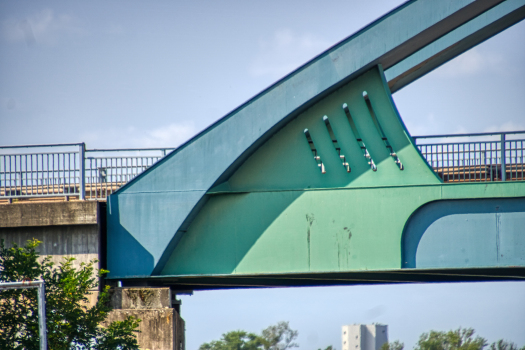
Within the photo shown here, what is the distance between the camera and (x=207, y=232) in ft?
47.9

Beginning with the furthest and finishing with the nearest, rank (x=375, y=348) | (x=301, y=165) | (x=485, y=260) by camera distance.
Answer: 1. (x=375, y=348)
2. (x=301, y=165)
3. (x=485, y=260)

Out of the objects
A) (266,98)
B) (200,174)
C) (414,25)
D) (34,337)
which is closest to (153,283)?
(200,174)

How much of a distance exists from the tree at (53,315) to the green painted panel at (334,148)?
153 inches

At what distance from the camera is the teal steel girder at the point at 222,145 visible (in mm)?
14219

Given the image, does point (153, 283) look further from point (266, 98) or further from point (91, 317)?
point (266, 98)

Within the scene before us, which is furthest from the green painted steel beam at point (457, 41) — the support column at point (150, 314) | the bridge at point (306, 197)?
the support column at point (150, 314)

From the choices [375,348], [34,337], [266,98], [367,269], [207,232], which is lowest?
[375,348]

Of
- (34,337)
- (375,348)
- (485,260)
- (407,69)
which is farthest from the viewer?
(375,348)

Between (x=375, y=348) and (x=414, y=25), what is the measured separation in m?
28.8

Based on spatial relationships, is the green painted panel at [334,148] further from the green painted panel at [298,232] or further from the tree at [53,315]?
the tree at [53,315]

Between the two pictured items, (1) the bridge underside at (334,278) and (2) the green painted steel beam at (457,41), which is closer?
(1) the bridge underside at (334,278)

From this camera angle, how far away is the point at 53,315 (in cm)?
1166

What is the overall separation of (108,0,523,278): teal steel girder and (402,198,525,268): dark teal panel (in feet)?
12.2

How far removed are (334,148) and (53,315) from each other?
7.12m
